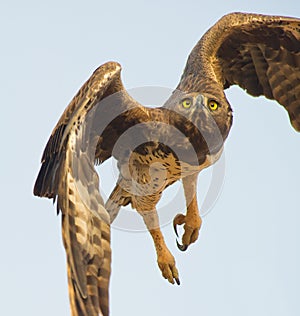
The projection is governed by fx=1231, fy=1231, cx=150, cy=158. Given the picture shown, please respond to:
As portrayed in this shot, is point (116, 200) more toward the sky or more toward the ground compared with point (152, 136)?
more toward the ground

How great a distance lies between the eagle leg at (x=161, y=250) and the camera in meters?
13.0

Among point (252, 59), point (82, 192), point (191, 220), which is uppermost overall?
point (252, 59)

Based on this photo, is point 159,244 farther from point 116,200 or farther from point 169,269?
point 116,200

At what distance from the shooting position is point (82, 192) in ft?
33.9

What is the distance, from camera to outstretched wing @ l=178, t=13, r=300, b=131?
12500mm

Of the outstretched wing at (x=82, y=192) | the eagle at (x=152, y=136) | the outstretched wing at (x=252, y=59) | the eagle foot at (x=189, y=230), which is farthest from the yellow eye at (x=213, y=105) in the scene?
the eagle foot at (x=189, y=230)

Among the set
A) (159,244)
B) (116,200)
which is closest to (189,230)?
(159,244)

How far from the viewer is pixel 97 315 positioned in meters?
9.82

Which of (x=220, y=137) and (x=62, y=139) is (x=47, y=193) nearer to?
(x=62, y=139)

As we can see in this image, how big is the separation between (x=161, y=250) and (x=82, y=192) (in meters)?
3.04

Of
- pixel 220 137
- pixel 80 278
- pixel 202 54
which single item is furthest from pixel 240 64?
pixel 80 278

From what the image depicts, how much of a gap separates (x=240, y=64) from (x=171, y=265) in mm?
2276

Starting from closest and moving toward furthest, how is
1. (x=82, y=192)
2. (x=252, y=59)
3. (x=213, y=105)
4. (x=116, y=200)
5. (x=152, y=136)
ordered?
(x=82, y=192), (x=213, y=105), (x=152, y=136), (x=116, y=200), (x=252, y=59)

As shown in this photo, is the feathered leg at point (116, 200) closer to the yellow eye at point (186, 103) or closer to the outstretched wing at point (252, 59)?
the outstretched wing at point (252, 59)
